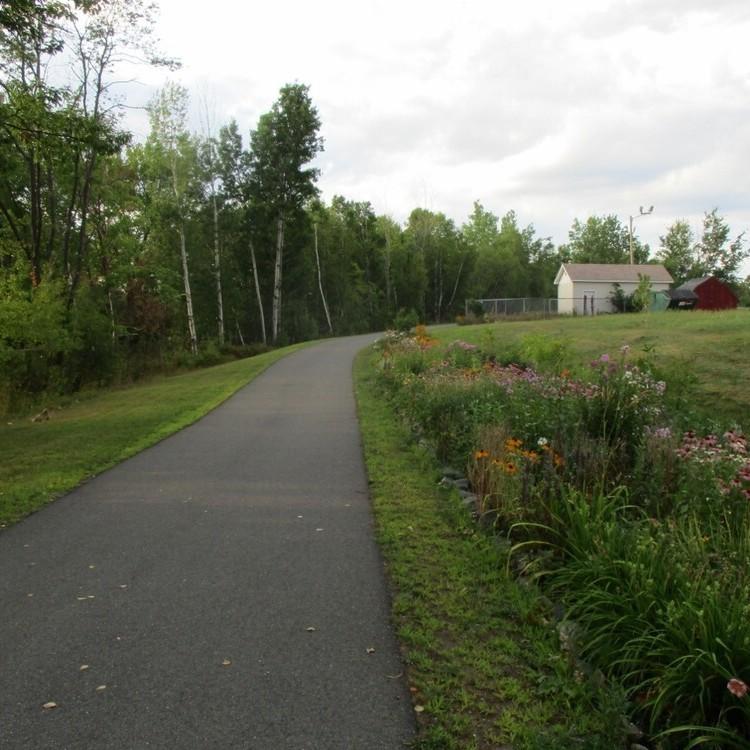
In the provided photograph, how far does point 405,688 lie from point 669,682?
1234 mm

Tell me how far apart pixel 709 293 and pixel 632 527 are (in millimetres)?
53809

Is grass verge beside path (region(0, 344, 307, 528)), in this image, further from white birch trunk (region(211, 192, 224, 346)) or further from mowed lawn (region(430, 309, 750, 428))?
white birch trunk (region(211, 192, 224, 346))

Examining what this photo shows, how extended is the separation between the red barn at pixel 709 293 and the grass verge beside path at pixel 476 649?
50.6 metres

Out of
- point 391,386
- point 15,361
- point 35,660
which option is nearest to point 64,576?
point 35,660

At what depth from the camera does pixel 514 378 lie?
29.5 ft

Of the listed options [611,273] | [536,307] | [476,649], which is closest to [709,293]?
[611,273]

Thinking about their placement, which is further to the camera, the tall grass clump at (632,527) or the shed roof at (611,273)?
the shed roof at (611,273)

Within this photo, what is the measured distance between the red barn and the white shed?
122 inches

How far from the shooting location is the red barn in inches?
1991

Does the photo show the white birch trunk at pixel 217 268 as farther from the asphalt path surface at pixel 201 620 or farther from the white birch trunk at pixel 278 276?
the asphalt path surface at pixel 201 620

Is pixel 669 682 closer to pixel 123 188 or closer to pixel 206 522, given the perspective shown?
pixel 206 522

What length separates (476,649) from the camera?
3.61 meters


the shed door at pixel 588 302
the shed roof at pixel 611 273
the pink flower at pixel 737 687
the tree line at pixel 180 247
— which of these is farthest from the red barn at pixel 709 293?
the pink flower at pixel 737 687

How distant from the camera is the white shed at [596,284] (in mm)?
51469
